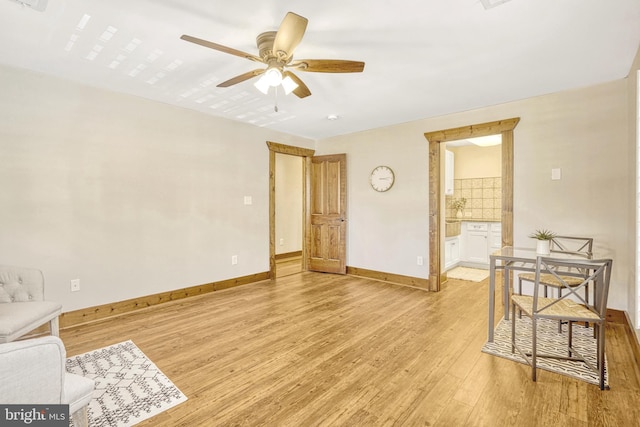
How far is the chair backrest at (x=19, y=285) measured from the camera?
2.33m

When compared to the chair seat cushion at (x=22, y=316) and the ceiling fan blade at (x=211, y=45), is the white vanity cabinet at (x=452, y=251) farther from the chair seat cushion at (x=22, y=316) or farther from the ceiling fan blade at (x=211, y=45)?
the chair seat cushion at (x=22, y=316)

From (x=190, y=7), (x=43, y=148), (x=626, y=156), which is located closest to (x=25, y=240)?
(x=43, y=148)

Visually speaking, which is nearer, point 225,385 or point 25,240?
point 225,385

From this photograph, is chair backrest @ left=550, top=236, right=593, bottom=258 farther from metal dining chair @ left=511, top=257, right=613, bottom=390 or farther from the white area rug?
the white area rug

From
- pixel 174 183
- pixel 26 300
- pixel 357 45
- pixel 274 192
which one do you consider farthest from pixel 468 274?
pixel 26 300

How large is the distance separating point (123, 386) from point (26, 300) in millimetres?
1142

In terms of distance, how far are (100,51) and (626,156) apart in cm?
498

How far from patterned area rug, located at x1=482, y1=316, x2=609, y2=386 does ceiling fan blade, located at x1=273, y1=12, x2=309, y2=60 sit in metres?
2.80

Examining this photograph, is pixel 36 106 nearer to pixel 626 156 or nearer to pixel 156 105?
pixel 156 105

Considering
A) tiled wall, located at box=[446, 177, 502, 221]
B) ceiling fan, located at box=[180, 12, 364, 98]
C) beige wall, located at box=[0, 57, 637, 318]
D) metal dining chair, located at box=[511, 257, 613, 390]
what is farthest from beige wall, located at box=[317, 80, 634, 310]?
ceiling fan, located at box=[180, 12, 364, 98]

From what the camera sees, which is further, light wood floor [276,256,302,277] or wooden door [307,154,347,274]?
light wood floor [276,256,302,277]

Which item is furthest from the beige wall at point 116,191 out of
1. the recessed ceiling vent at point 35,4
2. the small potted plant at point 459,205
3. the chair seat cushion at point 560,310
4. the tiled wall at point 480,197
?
the tiled wall at point 480,197

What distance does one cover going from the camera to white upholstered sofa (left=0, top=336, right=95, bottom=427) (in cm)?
95

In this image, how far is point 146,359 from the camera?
2.38m
